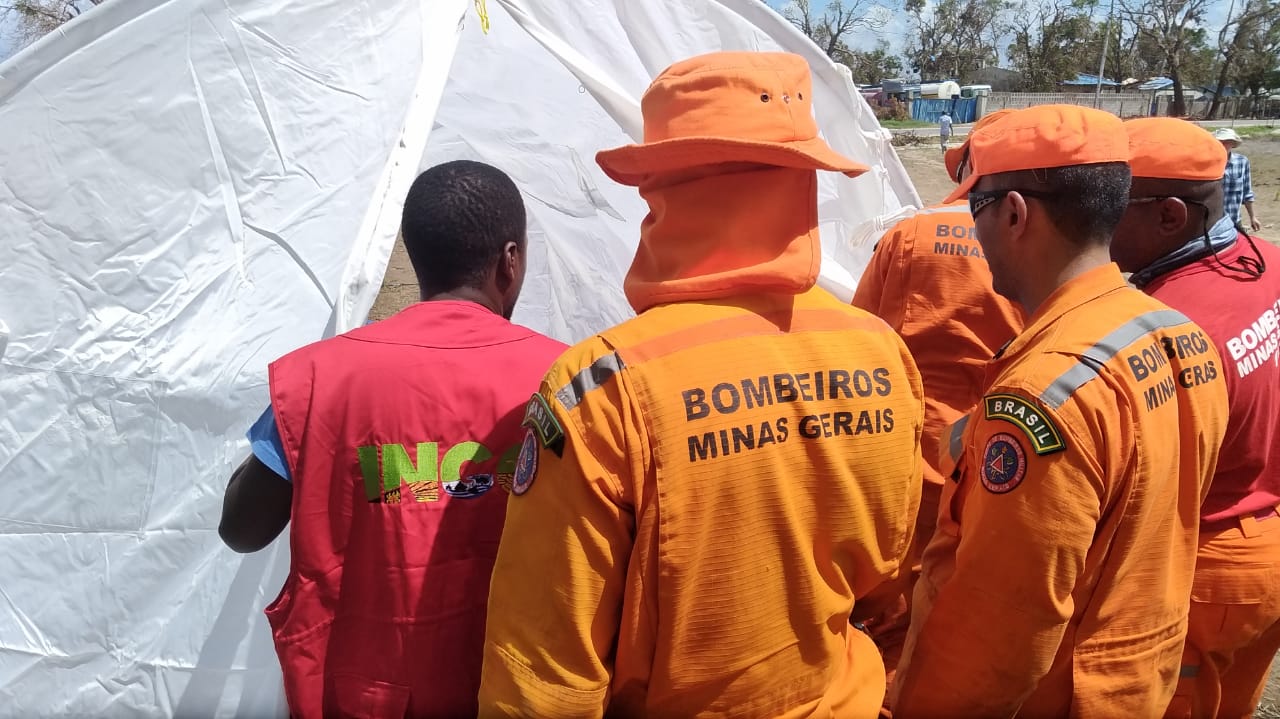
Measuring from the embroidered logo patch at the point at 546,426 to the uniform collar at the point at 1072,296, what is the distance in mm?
957

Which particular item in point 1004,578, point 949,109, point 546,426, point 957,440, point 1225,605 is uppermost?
point 546,426

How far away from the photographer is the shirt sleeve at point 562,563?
3.59ft

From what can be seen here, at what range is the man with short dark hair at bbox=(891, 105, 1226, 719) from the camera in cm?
132

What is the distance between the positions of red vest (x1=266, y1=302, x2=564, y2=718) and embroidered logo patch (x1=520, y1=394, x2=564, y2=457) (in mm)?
310

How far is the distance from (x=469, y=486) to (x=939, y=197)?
1570 cm

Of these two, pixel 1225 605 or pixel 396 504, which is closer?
pixel 396 504

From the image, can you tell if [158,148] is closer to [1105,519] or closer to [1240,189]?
[1105,519]

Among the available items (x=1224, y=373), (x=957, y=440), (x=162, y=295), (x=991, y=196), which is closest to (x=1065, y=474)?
(x=957, y=440)

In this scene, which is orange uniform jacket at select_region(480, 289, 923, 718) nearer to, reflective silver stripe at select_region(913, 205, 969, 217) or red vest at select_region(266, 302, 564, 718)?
red vest at select_region(266, 302, 564, 718)

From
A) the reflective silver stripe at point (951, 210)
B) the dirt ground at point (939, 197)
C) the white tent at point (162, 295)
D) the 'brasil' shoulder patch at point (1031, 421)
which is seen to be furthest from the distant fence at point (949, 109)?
the 'brasil' shoulder patch at point (1031, 421)

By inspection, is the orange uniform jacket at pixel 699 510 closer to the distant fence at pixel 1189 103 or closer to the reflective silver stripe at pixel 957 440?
the reflective silver stripe at pixel 957 440

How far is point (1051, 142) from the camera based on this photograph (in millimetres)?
1518

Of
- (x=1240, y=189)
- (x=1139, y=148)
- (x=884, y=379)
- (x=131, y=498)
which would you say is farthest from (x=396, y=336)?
(x=1240, y=189)

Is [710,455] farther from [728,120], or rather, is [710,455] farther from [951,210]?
[951,210]
